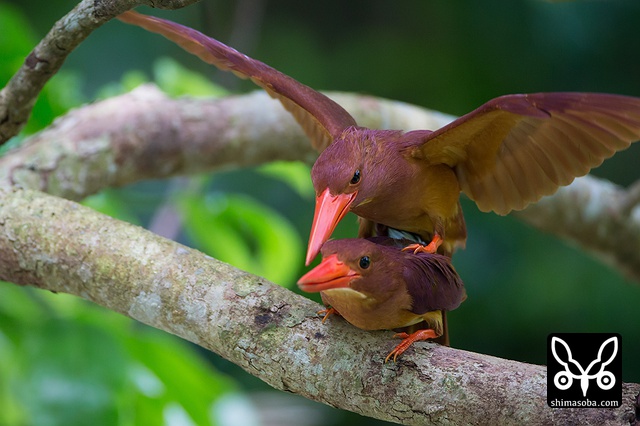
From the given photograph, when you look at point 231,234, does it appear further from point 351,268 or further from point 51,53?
point 351,268

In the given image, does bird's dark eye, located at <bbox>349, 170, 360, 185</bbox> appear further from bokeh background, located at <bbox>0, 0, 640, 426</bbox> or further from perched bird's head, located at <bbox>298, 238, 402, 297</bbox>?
bokeh background, located at <bbox>0, 0, 640, 426</bbox>

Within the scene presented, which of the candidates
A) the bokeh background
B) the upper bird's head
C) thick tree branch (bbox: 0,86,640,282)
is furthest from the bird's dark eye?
the bokeh background

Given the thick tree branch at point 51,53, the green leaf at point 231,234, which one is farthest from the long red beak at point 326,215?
the green leaf at point 231,234

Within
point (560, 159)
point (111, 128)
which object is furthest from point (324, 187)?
point (111, 128)

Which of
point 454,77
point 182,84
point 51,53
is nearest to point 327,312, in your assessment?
point 51,53

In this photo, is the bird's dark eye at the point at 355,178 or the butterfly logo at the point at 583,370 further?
the bird's dark eye at the point at 355,178

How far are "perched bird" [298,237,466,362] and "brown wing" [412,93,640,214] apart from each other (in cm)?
21

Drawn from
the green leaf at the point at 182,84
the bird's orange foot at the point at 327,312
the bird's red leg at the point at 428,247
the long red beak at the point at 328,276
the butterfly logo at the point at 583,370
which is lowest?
the butterfly logo at the point at 583,370

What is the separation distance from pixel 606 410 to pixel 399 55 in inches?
133

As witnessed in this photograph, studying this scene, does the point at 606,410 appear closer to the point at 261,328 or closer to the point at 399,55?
the point at 261,328

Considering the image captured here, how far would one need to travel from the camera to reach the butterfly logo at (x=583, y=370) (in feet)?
3.52

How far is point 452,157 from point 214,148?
1056mm

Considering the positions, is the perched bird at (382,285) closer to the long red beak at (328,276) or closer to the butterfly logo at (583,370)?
the long red beak at (328,276)

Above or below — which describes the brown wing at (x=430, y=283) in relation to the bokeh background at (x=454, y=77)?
below
